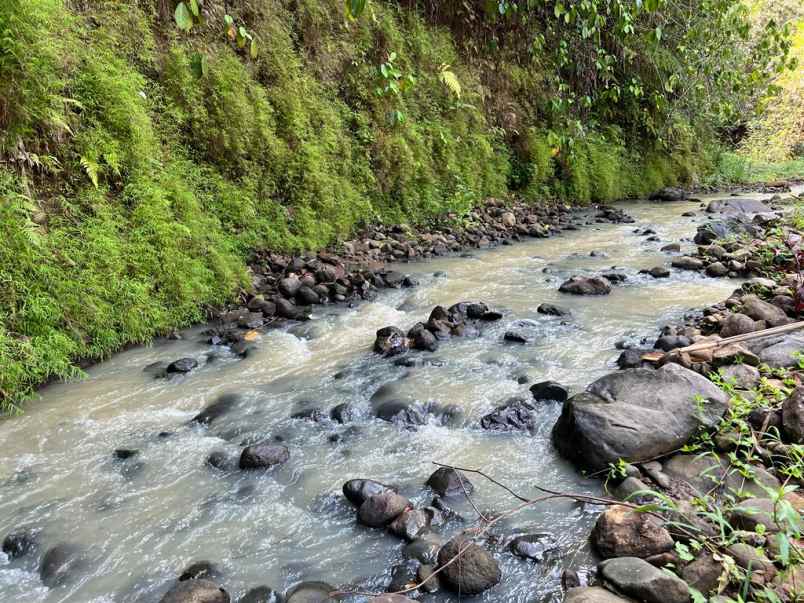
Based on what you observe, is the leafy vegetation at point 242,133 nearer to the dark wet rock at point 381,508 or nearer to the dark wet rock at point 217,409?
the dark wet rock at point 217,409

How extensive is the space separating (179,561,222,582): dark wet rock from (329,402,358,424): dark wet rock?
1430mm

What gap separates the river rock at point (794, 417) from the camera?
2.88 metres

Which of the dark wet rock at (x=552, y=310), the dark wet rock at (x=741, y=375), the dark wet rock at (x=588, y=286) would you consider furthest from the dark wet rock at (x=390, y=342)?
the dark wet rock at (x=741, y=375)

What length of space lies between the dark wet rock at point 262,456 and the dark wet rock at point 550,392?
5.96 feet

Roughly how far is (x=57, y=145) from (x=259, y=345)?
266 centimetres

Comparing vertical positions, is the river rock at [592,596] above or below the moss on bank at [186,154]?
below

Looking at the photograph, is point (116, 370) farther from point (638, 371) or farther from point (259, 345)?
point (638, 371)

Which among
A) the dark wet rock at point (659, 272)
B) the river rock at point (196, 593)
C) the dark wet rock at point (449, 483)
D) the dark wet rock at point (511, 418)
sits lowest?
the dark wet rock at point (659, 272)

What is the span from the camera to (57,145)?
521 centimetres

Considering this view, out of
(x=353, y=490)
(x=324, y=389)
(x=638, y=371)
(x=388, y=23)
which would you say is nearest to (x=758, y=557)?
(x=638, y=371)

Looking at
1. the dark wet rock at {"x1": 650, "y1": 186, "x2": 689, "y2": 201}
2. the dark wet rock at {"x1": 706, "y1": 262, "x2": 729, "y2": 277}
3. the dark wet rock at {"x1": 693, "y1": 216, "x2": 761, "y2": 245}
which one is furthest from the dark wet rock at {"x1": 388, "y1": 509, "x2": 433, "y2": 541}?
the dark wet rock at {"x1": 650, "y1": 186, "x2": 689, "y2": 201}

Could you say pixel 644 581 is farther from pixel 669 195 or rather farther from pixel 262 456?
pixel 669 195

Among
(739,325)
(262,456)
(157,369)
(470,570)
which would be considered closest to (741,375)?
(739,325)

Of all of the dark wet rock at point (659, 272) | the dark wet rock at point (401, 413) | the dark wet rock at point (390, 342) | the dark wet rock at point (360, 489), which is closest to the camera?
the dark wet rock at point (360, 489)
